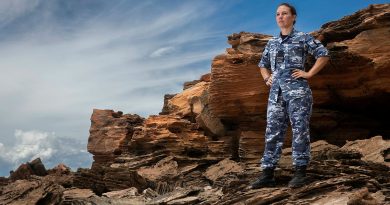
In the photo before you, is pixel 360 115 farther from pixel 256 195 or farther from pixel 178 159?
pixel 256 195

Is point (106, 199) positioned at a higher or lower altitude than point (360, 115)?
lower

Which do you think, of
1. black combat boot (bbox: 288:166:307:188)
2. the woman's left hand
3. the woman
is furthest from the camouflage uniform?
black combat boot (bbox: 288:166:307:188)

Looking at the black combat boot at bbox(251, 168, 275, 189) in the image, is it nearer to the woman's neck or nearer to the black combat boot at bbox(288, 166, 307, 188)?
the black combat boot at bbox(288, 166, 307, 188)

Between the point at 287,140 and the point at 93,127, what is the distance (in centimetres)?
2045

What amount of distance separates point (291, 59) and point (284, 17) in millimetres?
1189

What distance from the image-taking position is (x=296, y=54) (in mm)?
14562

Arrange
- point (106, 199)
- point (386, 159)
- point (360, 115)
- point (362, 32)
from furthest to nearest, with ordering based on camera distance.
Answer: point (360, 115), point (362, 32), point (106, 199), point (386, 159)

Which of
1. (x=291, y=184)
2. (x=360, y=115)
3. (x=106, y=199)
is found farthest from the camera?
(x=360, y=115)

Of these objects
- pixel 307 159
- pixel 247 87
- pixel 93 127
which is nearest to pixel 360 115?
pixel 247 87

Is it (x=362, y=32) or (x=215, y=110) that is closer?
(x=362, y=32)

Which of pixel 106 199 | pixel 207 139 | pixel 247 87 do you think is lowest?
pixel 106 199

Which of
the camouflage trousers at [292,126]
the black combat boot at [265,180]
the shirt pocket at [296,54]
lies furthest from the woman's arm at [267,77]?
the black combat boot at [265,180]

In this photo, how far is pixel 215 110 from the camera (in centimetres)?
2791

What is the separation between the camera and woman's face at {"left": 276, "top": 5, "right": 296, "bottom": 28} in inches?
570
